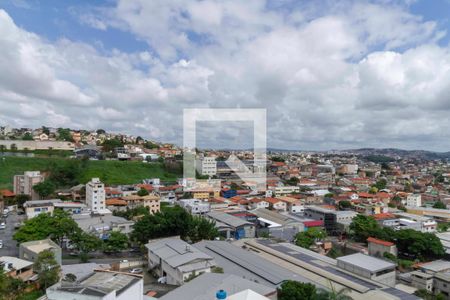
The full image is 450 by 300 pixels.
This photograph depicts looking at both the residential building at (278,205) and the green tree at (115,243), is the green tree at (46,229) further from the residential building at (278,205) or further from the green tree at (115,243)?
the residential building at (278,205)

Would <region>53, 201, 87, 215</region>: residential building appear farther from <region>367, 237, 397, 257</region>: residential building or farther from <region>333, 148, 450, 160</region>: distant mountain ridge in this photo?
<region>333, 148, 450, 160</region>: distant mountain ridge

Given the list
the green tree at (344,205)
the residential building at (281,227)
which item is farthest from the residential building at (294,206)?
the residential building at (281,227)

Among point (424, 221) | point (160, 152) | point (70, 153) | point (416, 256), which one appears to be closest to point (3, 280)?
point (416, 256)

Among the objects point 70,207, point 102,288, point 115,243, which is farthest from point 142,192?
point 102,288

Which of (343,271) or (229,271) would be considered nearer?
(229,271)

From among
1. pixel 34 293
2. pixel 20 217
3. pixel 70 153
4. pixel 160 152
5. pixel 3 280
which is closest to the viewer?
pixel 3 280

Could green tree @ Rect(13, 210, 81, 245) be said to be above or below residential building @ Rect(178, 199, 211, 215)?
above

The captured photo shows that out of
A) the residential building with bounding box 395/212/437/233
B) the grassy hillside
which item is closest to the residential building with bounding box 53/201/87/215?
the grassy hillside

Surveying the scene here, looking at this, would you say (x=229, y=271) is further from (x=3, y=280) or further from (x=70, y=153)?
(x=70, y=153)
